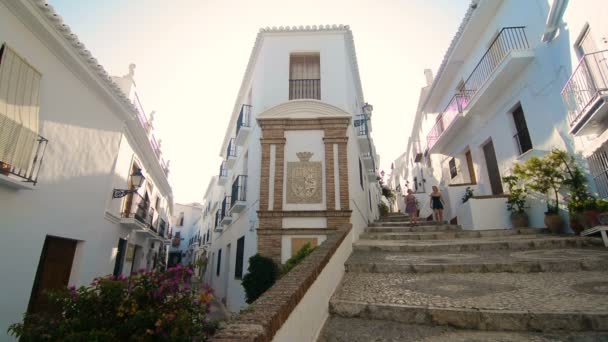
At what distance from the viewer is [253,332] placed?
5.49ft

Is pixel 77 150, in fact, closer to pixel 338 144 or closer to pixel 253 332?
pixel 338 144

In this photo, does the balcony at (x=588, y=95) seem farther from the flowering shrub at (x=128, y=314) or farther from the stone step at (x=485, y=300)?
the flowering shrub at (x=128, y=314)

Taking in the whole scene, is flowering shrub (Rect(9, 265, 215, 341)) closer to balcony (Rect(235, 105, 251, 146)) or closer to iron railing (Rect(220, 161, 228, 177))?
balcony (Rect(235, 105, 251, 146))

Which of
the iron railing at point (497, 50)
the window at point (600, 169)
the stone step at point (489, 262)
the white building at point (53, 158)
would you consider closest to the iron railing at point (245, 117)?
the white building at point (53, 158)

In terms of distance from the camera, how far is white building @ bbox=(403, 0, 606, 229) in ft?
23.8

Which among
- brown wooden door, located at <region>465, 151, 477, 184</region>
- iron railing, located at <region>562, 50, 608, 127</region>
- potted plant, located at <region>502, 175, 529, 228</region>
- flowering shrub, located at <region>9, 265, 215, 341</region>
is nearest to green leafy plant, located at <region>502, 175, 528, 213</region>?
potted plant, located at <region>502, 175, 529, 228</region>

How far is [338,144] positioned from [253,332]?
7.33 metres

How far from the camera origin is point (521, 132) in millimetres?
8867

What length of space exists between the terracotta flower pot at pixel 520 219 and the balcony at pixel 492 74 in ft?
12.6

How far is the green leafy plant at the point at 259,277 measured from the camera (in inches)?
272

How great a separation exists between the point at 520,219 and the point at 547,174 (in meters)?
1.66

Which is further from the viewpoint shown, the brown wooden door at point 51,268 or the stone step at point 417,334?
the brown wooden door at point 51,268

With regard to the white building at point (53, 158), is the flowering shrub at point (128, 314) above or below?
below

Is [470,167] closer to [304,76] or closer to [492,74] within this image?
[492,74]
